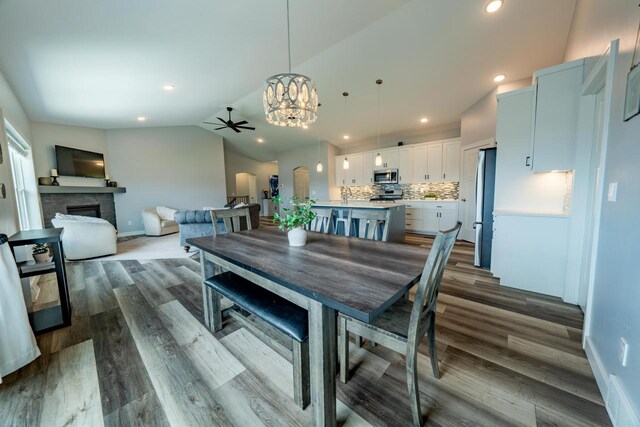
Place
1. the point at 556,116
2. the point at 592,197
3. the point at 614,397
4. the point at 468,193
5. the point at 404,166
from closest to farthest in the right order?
the point at 614,397 → the point at 592,197 → the point at 556,116 → the point at 468,193 → the point at 404,166

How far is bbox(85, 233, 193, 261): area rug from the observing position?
4129mm

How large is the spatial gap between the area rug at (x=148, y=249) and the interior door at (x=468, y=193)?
18.2 ft

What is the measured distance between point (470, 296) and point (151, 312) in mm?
3280

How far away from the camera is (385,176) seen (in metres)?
6.41

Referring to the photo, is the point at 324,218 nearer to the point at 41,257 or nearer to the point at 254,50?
the point at 254,50

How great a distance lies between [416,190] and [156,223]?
6919 millimetres

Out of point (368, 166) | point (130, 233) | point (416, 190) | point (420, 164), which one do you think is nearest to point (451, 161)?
point (420, 164)

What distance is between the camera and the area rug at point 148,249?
4.13m

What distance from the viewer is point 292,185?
340 inches

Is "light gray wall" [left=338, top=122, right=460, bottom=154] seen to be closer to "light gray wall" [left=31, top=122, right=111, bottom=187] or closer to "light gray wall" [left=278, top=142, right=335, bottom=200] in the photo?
"light gray wall" [left=278, top=142, right=335, bottom=200]

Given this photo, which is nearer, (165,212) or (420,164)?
(420,164)

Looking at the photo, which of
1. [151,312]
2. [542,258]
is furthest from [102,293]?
[542,258]

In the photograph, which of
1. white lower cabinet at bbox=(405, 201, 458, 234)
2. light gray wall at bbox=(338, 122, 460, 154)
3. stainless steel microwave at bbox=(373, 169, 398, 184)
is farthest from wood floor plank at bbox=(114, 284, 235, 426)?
light gray wall at bbox=(338, 122, 460, 154)

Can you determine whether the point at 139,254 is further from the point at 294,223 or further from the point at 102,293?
the point at 294,223
